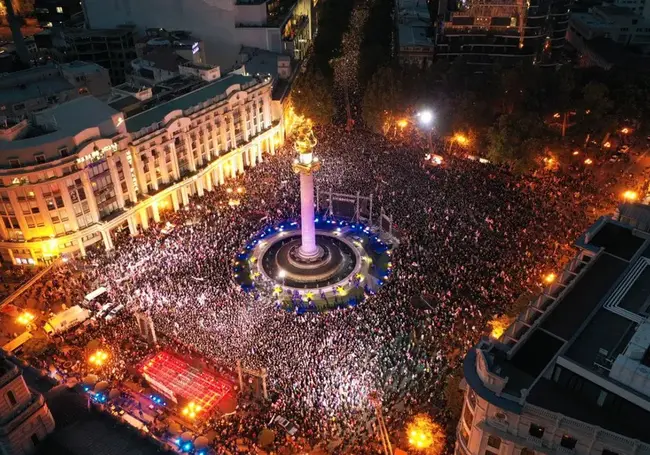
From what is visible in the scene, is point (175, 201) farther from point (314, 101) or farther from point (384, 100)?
point (384, 100)

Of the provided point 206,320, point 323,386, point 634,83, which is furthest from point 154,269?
point 634,83

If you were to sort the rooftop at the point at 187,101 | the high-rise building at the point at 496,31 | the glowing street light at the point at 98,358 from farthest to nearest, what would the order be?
1. the high-rise building at the point at 496,31
2. the rooftop at the point at 187,101
3. the glowing street light at the point at 98,358

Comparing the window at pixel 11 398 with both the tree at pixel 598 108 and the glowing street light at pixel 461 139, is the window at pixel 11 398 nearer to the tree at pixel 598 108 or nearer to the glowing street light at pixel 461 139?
the glowing street light at pixel 461 139

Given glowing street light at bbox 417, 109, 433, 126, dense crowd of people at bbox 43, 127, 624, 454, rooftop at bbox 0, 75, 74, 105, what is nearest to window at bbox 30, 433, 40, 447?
dense crowd of people at bbox 43, 127, 624, 454

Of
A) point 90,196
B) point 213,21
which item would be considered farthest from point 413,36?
point 90,196

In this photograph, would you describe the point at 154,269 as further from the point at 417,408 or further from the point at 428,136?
the point at 428,136

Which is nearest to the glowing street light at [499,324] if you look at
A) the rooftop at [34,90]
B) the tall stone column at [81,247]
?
the tall stone column at [81,247]
